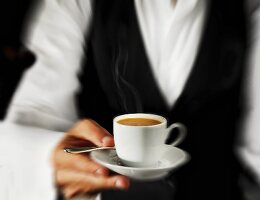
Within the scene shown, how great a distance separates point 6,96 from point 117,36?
3.9 inches

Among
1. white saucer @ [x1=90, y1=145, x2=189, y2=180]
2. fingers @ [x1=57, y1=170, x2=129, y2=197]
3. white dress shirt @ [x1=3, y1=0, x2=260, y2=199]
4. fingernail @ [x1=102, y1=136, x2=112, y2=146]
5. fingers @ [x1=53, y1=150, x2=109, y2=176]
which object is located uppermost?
white dress shirt @ [x1=3, y1=0, x2=260, y2=199]

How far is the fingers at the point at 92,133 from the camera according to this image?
0.27 meters

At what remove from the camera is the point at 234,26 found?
0.31 metres

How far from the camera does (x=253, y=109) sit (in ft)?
0.96

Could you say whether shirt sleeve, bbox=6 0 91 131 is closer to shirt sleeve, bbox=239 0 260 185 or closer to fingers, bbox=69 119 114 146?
fingers, bbox=69 119 114 146

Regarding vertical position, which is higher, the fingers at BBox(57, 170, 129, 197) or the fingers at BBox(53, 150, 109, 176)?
the fingers at BBox(53, 150, 109, 176)

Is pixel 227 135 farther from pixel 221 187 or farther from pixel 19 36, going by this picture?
pixel 19 36

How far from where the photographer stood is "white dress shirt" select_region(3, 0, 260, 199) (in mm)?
308

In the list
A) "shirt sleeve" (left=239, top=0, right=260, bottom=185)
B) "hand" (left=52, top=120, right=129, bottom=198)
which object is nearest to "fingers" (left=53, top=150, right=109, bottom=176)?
"hand" (left=52, top=120, right=129, bottom=198)

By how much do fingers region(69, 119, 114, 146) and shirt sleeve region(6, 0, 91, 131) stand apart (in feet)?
0.05

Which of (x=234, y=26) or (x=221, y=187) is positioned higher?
(x=234, y=26)

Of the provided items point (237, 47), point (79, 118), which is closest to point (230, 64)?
point (237, 47)

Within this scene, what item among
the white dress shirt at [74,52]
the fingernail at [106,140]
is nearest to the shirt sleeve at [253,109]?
the white dress shirt at [74,52]

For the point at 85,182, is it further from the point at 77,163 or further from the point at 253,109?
the point at 253,109
